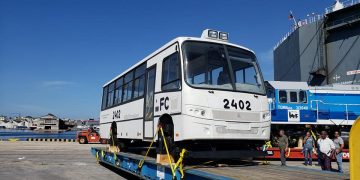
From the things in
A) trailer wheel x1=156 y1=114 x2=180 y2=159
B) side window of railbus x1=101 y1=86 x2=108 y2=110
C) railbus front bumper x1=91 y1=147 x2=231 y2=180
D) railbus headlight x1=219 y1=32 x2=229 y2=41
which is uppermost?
railbus headlight x1=219 y1=32 x2=229 y2=41

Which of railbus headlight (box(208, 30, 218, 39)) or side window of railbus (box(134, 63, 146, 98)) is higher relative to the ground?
railbus headlight (box(208, 30, 218, 39))

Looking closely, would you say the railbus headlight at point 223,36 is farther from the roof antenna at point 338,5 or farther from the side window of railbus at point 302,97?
the roof antenna at point 338,5

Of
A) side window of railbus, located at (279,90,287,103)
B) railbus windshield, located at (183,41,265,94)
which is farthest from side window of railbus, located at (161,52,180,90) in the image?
side window of railbus, located at (279,90,287,103)

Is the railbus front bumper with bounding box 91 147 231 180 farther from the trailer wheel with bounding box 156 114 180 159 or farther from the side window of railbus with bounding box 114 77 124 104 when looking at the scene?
the side window of railbus with bounding box 114 77 124 104

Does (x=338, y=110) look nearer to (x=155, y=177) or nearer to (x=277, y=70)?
(x=155, y=177)

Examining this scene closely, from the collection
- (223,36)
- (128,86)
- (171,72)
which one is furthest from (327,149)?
(128,86)

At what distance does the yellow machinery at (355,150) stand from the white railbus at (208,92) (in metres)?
4.07

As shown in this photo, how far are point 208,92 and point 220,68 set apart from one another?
87 cm

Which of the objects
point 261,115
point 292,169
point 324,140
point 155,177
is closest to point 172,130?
point 155,177

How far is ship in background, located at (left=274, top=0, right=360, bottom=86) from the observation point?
28141 millimetres

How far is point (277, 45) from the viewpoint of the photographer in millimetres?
41281

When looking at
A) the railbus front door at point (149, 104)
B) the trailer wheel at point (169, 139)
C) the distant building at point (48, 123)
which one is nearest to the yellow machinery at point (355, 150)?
the trailer wheel at point (169, 139)

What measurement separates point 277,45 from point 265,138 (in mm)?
35035

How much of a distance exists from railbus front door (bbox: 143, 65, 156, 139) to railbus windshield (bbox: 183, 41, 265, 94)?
6.00 ft
